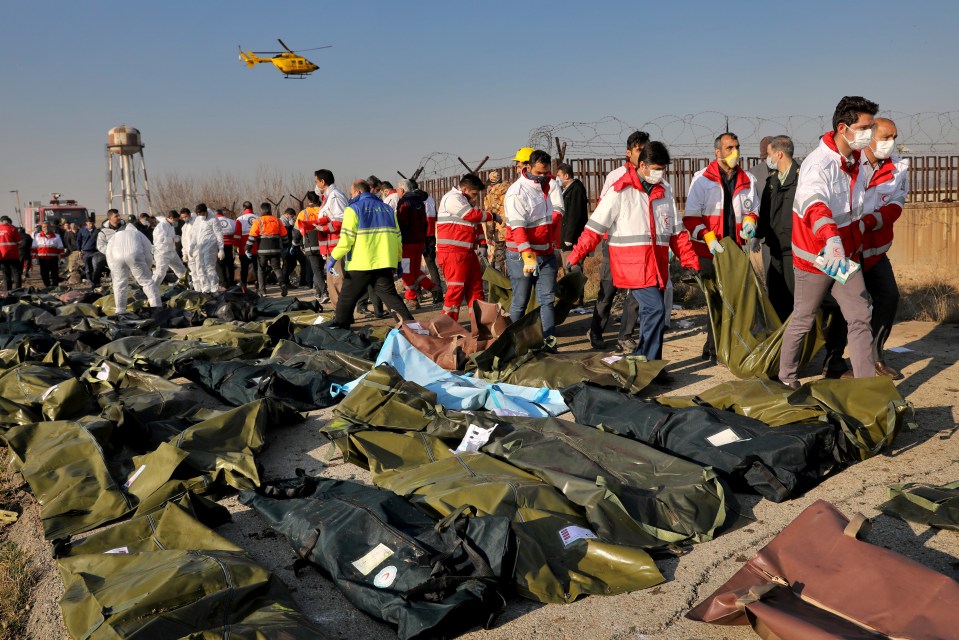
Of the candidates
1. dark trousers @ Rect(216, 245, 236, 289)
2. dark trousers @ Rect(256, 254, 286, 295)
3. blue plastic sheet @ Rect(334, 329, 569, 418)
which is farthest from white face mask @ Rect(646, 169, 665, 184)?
dark trousers @ Rect(216, 245, 236, 289)

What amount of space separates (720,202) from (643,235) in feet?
3.33

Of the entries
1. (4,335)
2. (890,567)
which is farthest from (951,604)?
(4,335)

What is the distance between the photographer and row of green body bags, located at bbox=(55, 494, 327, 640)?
8.88 feet

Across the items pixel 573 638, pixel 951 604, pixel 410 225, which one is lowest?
pixel 573 638

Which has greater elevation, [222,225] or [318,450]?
[222,225]

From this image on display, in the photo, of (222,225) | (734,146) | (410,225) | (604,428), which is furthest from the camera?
(222,225)

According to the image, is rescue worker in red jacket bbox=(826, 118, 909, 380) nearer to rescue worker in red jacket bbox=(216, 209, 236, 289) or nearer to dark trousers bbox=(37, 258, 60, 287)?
rescue worker in red jacket bbox=(216, 209, 236, 289)

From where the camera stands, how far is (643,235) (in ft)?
20.2

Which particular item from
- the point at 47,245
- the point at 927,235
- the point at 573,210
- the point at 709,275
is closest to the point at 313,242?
the point at 573,210

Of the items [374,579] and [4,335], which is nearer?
[374,579]

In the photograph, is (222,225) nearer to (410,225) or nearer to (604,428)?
(410,225)

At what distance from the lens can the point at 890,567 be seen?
277 centimetres

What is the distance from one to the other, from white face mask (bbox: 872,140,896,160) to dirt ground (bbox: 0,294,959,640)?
168 cm

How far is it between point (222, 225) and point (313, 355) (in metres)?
9.72
